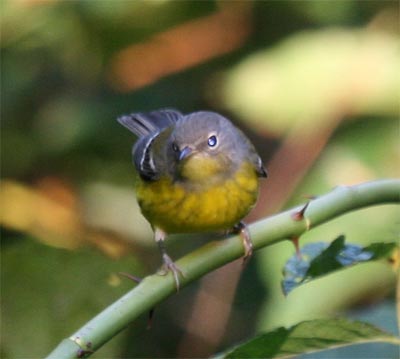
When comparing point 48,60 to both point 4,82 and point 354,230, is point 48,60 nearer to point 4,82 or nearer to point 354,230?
point 4,82

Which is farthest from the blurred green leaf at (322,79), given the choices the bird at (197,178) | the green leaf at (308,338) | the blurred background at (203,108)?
the green leaf at (308,338)

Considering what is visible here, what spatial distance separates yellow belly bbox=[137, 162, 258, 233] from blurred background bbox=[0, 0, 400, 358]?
0.49 m

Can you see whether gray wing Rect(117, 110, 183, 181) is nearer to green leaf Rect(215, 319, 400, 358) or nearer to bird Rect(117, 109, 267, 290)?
bird Rect(117, 109, 267, 290)

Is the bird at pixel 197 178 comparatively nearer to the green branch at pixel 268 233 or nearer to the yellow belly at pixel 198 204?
the yellow belly at pixel 198 204

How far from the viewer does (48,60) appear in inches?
202

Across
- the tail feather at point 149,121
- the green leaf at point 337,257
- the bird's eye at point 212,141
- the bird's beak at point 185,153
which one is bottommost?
the green leaf at point 337,257

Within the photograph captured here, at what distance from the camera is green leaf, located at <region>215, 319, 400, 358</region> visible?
1794mm

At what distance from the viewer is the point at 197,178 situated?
3355 mm

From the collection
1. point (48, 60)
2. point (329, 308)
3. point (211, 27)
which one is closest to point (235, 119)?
point (211, 27)

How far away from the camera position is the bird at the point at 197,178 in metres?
3.23

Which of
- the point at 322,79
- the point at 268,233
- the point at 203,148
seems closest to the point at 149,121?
the point at 203,148

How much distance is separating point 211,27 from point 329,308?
182 cm

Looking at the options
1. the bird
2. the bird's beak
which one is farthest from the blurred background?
the bird's beak

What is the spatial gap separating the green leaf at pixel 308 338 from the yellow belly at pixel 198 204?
1.31m
